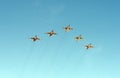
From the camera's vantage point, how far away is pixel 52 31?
150125 mm

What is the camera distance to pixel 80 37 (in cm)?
15000

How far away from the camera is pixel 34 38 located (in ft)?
497

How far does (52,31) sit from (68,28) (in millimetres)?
6687

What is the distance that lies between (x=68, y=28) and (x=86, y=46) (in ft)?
38.9

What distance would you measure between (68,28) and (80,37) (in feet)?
20.6

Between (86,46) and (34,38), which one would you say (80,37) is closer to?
(86,46)

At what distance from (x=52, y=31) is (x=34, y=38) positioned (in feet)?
24.0

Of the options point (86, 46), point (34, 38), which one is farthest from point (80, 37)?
point (34, 38)

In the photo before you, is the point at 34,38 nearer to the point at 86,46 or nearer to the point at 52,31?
the point at 52,31

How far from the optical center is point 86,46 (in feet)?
505

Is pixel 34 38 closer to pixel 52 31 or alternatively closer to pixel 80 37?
pixel 52 31

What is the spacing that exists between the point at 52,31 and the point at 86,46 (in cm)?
1446

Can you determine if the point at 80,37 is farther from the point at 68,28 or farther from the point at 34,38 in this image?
the point at 34,38
